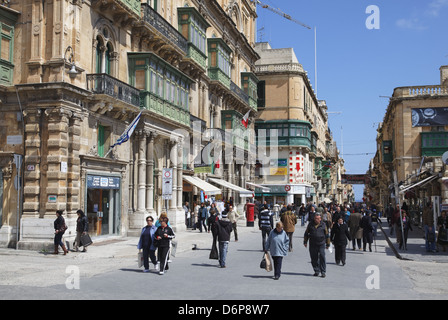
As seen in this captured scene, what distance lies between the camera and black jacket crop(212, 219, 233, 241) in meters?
14.5

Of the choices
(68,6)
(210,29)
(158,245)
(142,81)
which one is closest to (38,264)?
(158,245)

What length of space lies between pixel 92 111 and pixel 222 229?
29.8 feet

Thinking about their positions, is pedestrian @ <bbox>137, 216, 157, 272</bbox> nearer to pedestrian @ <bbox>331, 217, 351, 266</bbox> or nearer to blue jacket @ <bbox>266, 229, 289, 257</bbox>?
blue jacket @ <bbox>266, 229, 289, 257</bbox>

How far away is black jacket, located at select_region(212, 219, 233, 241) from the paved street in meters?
0.89

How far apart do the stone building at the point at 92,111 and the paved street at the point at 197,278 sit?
263 centimetres

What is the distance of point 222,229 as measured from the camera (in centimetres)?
1462

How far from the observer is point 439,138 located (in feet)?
158

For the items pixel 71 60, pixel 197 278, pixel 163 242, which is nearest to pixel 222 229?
pixel 163 242

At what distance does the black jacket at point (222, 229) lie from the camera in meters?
14.5

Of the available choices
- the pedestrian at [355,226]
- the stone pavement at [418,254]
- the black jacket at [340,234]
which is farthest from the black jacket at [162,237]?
the stone pavement at [418,254]

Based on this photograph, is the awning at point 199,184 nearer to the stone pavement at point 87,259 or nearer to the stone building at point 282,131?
the stone pavement at point 87,259

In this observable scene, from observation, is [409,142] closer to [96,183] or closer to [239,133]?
[239,133]

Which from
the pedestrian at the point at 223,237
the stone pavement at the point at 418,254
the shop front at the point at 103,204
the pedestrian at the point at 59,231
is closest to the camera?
the pedestrian at the point at 223,237

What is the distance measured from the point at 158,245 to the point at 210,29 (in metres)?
28.1
